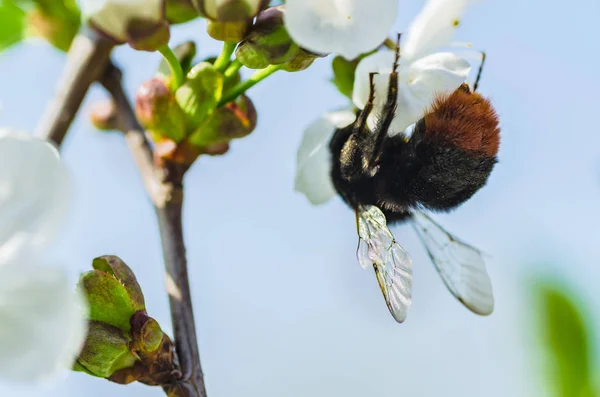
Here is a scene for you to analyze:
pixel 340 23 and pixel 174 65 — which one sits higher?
pixel 340 23

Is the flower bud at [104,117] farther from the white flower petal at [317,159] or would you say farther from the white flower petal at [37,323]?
the white flower petal at [37,323]

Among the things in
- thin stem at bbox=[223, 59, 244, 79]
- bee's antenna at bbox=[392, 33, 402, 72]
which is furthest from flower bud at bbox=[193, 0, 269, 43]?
bee's antenna at bbox=[392, 33, 402, 72]

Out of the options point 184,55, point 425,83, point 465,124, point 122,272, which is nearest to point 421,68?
point 425,83

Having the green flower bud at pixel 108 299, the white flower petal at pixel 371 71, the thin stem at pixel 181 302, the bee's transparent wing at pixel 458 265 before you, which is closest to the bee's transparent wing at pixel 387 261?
the bee's transparent wing at pixel 458 265

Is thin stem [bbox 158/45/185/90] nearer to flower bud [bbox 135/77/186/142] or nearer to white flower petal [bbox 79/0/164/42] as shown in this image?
flower bud [bbox 135/77/186/142]

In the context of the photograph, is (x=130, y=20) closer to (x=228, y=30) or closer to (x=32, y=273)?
(x=228, y=30)

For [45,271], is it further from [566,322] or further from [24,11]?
[566,322]

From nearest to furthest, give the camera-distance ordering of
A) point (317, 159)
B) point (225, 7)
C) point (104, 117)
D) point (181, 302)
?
point (225, 7), point (181, 302), point (317, 159), point (104, 117)
